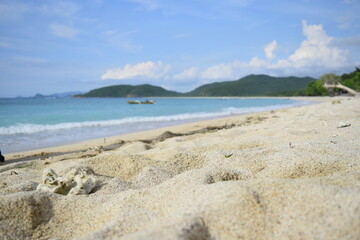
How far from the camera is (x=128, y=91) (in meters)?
169

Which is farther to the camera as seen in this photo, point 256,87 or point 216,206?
point 256,87

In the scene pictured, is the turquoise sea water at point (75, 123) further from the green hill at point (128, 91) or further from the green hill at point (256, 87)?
the green hill at point (128, 91)

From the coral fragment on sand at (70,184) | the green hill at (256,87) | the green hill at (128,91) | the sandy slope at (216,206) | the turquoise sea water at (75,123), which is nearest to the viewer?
the sandy slope at (216,206)

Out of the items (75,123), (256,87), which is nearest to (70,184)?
(75,123)

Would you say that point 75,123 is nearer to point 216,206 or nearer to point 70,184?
point 70,184

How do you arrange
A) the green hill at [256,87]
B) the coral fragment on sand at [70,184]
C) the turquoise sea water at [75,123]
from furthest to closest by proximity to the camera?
the green hill at [256,87]
the turquoise sea water at [75,123]
the coral fragment on sand at [70,184]

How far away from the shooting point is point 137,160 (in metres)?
4.34

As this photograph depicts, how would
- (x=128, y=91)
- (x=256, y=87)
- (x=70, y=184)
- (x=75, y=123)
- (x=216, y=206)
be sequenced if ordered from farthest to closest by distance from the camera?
(x=128, y=91) → (x=256, y=87) → (x=75, y=123) → (x=70, y=184) → (x=216, y=206)

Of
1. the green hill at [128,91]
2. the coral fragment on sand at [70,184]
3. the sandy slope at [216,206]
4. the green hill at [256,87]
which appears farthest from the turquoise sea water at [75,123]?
the green hill at [128,91]

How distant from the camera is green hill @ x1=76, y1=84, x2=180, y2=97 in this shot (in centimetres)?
16200

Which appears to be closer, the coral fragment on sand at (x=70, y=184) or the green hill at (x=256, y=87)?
the coral fragment on sand at (x=70, y=184)

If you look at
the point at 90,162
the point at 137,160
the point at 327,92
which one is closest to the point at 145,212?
the point at 137,160

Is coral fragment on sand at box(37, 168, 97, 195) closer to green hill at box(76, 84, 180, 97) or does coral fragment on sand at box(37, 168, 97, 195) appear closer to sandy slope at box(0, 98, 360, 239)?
sandy slope at box(0, 98, 360, 239)

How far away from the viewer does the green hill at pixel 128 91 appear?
162 meters
